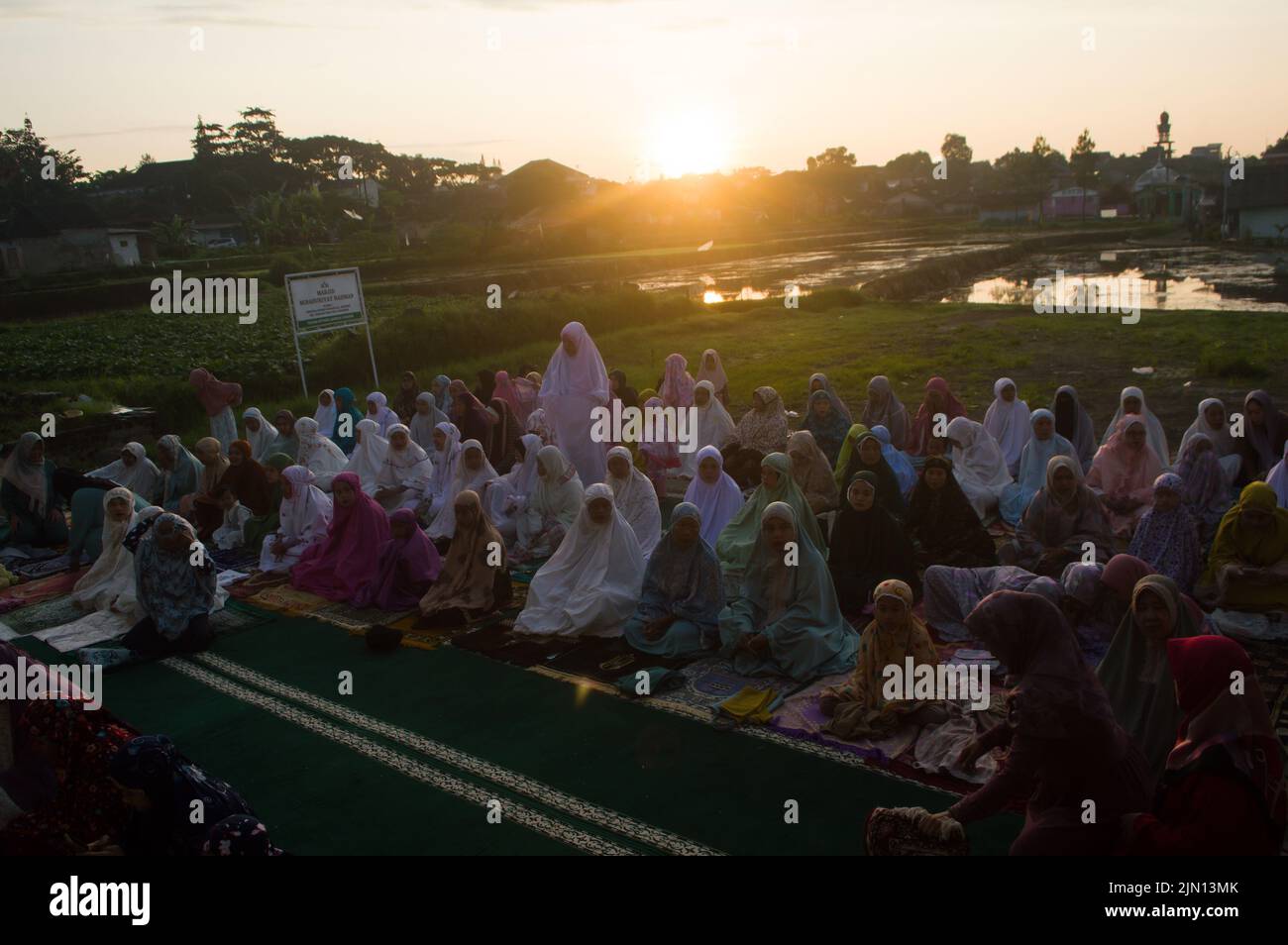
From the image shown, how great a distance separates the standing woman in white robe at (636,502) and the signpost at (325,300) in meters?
6.50

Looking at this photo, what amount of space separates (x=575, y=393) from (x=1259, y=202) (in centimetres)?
3403

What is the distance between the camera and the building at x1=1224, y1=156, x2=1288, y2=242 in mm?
33250

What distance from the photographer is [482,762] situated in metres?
4.75

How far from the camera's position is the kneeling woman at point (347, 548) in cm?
722

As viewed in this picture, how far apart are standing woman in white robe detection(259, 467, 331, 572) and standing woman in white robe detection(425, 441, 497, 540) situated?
934 millimetres

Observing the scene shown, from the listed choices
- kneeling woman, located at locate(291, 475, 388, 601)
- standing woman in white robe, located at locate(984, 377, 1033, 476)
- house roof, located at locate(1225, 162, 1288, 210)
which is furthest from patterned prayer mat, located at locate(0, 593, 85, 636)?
house roof, located at locate(1225, 162, 1288, 210)

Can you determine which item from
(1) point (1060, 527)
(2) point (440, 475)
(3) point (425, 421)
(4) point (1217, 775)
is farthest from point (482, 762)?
(3) point (425, 421)

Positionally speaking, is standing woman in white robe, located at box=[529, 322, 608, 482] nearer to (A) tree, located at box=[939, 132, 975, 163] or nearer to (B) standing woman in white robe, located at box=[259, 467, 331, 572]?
(B) standing woman in white robe, located at box=[259, 467, 331, 572]

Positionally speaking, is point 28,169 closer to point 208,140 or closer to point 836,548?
point 208,140

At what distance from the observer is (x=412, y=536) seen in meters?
7.09

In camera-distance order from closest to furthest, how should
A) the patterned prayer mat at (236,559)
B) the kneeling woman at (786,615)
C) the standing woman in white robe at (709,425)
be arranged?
1. the kneeling woman at (786,615)
2. the patterned prayer mat at (236,559)
3. the standing woman in white robe at (709,425)

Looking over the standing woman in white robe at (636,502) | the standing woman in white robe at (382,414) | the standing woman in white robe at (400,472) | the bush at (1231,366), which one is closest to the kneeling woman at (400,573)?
the standing woman in white robe at (636,502)

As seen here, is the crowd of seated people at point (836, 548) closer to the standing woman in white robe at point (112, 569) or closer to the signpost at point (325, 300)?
the standing woman in white robe at point (112, 569)
